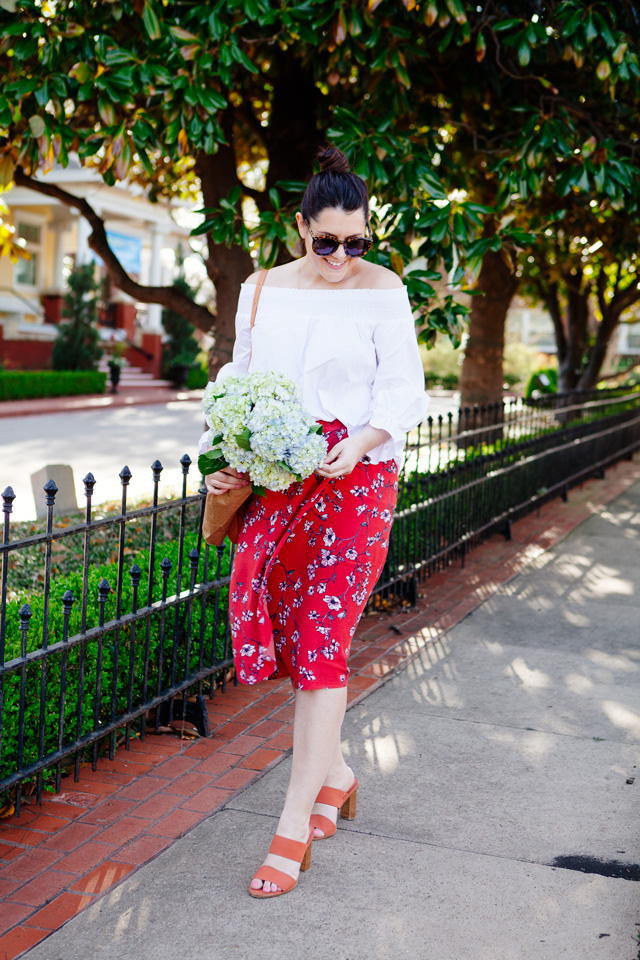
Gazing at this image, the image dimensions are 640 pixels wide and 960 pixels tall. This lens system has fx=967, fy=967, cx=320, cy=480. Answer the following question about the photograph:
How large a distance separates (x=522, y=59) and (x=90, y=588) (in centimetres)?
377

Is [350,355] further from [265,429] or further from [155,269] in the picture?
[155,269]

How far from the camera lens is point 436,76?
22.0 feet

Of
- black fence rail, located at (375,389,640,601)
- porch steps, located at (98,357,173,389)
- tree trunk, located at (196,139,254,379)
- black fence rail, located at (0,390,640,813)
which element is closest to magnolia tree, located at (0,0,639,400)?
tree trunk, located at (196,139,254,379)

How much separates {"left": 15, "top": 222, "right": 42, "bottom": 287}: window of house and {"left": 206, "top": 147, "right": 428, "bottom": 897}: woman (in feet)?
99.7

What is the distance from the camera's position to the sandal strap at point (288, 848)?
2.79m

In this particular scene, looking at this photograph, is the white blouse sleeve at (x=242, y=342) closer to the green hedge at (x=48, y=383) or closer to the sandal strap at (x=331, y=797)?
the sandal strap at (x=331, y=797)

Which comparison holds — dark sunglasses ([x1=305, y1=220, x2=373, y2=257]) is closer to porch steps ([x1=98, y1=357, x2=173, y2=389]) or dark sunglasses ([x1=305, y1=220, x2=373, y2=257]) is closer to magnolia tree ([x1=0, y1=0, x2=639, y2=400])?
magnolia tree ([x1=0, y1=0, x2=639, y2=400])

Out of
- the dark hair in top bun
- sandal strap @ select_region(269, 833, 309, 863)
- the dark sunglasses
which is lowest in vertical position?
sandal strap @ select_region(269, 833, 309, 863)

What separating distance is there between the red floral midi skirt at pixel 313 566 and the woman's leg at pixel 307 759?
0.19ft

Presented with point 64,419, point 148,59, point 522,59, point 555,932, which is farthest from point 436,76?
point 64,419

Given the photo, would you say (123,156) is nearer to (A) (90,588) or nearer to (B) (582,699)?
(A) (90,588)

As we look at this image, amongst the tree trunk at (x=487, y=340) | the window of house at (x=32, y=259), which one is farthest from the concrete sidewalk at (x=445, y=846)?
the window of house at (x=32, y=259)

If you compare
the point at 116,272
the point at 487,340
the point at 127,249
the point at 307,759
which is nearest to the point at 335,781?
the point at 307,759

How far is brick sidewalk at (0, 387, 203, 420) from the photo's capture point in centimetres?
2119
